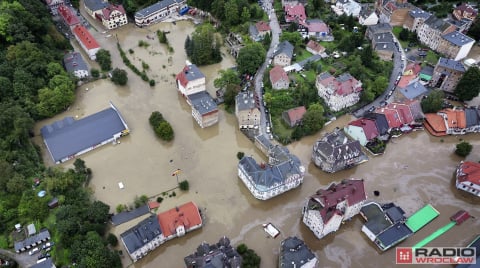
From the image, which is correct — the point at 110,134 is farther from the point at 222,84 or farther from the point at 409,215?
the point at 409,215

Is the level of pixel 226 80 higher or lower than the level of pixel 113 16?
lower

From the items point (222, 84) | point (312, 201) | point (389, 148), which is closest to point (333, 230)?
point (312, 201)

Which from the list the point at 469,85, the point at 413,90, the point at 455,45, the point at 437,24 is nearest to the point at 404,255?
the point at 413,90

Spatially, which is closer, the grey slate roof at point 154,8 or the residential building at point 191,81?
the residential building at point 191,81

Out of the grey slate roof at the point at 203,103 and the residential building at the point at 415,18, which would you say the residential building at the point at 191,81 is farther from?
the residential building at the point at 415,18

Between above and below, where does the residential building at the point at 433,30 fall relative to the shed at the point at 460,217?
above

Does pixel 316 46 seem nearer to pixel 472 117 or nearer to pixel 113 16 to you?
pixel 472 117

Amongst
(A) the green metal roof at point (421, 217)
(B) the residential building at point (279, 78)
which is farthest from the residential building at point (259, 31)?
(A) the green metal roof at point (421, 217)
